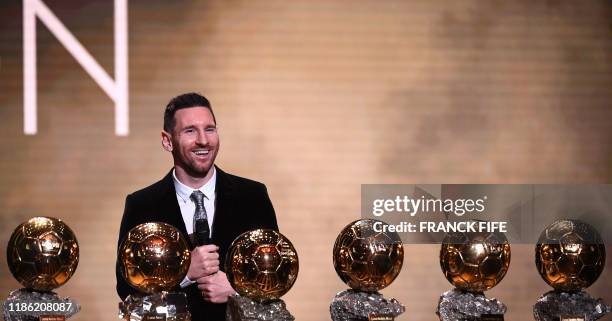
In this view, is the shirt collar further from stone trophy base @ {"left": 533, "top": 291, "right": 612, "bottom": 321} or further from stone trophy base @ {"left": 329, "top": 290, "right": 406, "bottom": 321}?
stone trophy base @ {"left": 533, "top": 291, "right": 612, "bottom": 321}

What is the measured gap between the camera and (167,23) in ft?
12.9

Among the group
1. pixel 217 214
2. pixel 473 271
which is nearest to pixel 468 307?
pixel 473 271

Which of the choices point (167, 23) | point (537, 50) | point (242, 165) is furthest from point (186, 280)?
point (537, 50)

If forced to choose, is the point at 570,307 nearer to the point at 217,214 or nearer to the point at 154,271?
the point at 217,214

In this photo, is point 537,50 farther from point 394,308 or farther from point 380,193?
point 394,308

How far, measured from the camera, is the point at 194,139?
3.39 metres

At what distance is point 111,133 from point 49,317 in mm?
1139

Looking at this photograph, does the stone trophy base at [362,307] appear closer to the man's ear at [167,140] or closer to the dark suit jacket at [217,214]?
the dark suit jacket at [217,214]

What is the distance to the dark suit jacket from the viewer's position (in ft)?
11.0

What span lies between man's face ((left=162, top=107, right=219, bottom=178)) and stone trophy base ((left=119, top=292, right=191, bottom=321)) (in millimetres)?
605

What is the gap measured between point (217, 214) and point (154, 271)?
0.60 m

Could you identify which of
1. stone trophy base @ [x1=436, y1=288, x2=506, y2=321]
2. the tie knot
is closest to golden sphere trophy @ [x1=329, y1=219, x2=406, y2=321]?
stone trophy base @ [x1=436, y1=288, x2=506, y2=321]

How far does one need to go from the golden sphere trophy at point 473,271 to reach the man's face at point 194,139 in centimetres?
87

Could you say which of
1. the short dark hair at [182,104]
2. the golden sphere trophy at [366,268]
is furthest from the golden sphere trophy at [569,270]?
the short dark hair at [182,104]
